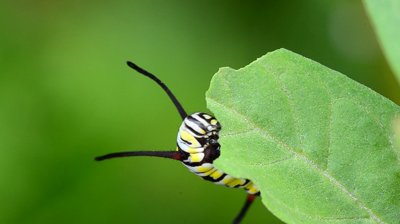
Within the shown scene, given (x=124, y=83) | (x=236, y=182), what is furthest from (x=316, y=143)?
(x=124, y=83)

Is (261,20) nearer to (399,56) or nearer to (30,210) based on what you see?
(30,210)

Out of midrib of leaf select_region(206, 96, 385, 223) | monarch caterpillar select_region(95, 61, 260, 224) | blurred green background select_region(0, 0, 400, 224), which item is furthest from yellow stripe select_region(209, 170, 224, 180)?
blurred green background select_region(0, 0, 400, 224)

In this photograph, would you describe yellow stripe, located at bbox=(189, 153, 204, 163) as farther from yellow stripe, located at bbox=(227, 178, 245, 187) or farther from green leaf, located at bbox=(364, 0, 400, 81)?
green leaf, located at bbox=(364, 0, 400, 81)

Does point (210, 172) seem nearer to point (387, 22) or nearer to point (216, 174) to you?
point (216, 174)

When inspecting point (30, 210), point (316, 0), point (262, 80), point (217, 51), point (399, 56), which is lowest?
point (30, 210)

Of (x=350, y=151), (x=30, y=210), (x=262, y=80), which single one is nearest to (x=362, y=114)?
(x=350, y=151)
